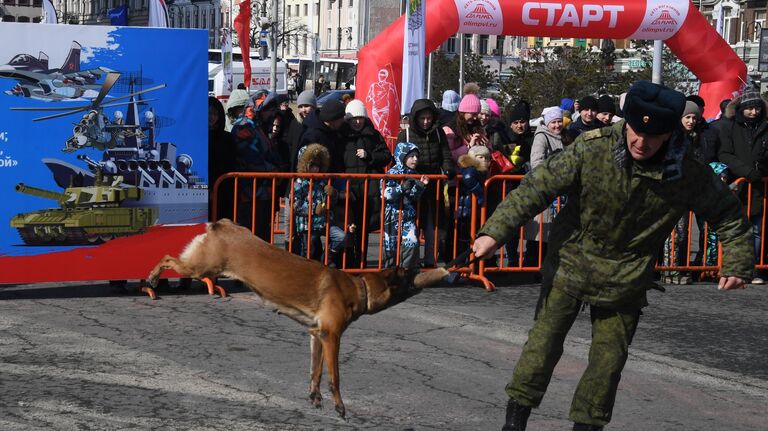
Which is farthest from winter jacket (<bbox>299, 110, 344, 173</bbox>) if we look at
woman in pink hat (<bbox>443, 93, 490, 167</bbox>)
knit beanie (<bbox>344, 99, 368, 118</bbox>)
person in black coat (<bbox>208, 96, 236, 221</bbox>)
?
woman in pink hat (<bbox>443, 93, 490, 167</bbox>)

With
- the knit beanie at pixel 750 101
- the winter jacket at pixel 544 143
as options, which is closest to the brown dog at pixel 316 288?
the winter jacket at pixel 544 143

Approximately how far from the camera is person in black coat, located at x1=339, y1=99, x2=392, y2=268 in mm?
11695

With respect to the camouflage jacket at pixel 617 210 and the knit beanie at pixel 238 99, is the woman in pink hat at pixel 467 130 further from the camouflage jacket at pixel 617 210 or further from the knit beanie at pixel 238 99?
the camouflage jacket at pixel 617 210

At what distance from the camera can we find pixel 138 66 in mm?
10086

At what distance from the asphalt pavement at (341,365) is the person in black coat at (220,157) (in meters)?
0.86

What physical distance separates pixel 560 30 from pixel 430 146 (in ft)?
23.6

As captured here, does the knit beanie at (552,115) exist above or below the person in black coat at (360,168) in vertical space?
above

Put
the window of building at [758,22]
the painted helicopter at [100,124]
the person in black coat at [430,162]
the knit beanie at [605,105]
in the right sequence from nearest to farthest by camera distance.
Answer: the painted helicopter at [100,124]
the person in black coat at [430,162]
the knit beanie at [605,105]
the window of building at [758,22]

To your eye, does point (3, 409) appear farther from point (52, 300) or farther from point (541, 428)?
point (52, 300)

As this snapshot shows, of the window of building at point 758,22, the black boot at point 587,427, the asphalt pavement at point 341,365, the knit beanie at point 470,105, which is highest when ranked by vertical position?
the window of building at point 758,22

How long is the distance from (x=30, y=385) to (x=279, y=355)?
170 cm

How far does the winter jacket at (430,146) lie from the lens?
11.9 metres

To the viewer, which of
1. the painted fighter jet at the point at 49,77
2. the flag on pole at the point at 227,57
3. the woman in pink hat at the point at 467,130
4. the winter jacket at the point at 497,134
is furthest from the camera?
the flag on pole at the point at 227,57

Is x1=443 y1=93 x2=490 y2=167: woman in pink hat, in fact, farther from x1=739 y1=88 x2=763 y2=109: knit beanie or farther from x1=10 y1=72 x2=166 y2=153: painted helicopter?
x1=10 y1=72 x2=166 y2=153: painted helicopter
